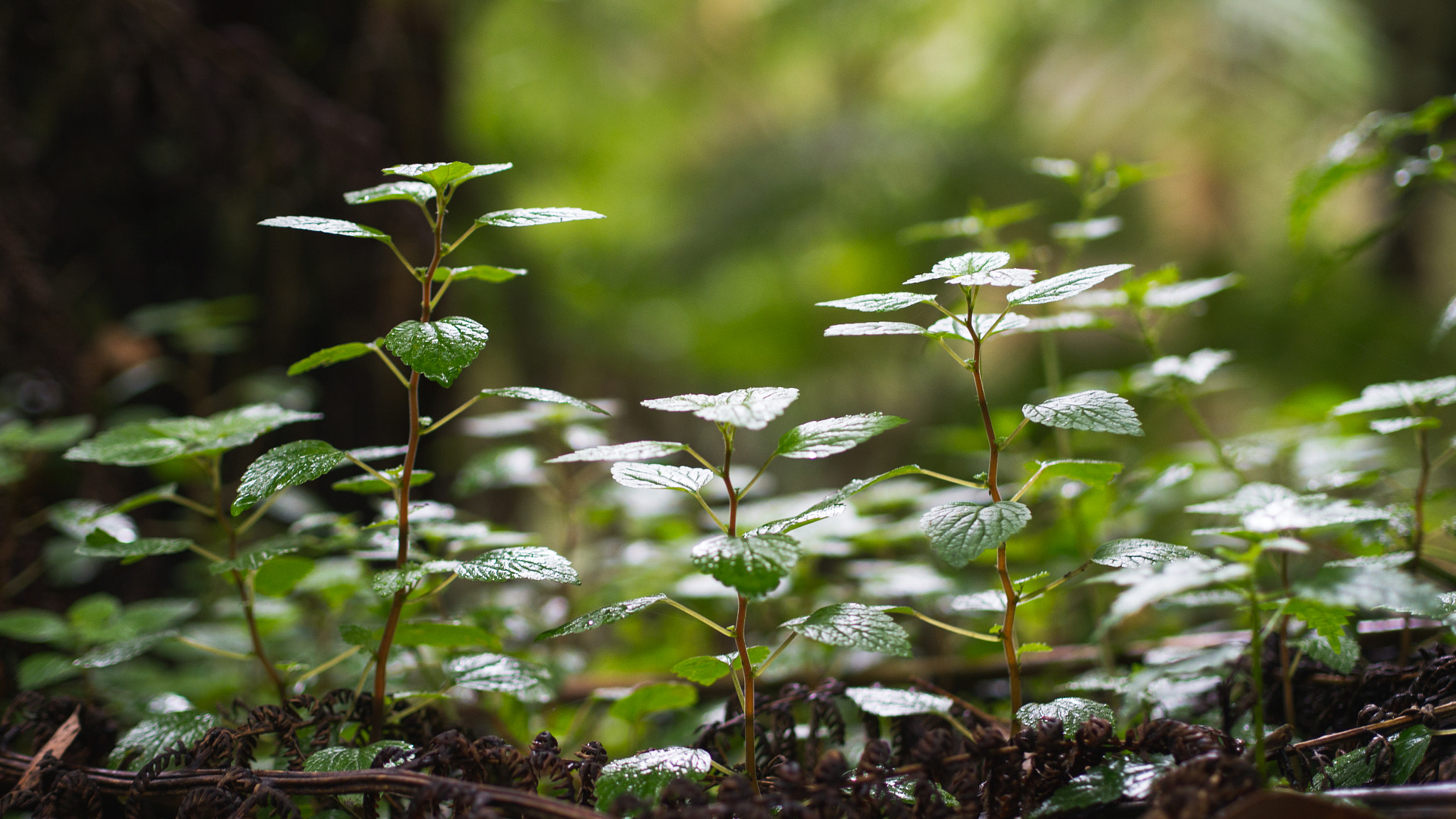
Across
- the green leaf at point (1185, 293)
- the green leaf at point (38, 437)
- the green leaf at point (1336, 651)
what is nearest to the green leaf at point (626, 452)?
the green leaf at point (1336, 651)

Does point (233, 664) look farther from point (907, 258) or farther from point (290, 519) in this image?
point (907, 258)

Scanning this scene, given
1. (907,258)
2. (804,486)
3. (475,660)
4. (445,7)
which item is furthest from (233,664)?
(907,258)

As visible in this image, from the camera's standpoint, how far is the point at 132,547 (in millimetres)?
601

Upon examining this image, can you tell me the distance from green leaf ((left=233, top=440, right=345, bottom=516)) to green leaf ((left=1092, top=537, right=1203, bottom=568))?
49 cm

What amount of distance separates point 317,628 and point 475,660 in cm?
56

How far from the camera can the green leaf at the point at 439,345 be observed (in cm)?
44

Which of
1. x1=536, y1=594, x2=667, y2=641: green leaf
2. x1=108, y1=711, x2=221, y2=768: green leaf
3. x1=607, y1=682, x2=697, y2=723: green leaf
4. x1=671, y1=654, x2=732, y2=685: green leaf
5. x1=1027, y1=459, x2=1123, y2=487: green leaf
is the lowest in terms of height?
x1=607, y1=682, x2=697, y2=723: green leaf

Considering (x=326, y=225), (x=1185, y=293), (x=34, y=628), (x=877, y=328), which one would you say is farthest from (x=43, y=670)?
(x=1185, y=293)

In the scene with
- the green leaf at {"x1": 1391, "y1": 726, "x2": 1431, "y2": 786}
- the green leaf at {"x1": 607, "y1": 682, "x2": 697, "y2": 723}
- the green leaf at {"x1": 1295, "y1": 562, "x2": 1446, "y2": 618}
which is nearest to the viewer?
the green leaf at {"x1": 1295, "y1": 562, "x2": 1446, "y2": 618}

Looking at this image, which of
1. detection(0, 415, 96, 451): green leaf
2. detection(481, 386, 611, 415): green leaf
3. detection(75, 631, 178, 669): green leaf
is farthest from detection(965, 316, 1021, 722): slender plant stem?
detection(0, 415, 96, 451): green leaf

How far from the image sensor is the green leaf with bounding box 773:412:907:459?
1.49ft

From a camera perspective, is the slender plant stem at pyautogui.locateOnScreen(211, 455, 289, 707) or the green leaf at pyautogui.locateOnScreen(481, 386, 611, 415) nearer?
the green leaf at pyautogui.locateOnScreen(481, 386, 611, 415)

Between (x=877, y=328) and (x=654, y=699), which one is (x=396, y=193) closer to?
(x=877, y=328)

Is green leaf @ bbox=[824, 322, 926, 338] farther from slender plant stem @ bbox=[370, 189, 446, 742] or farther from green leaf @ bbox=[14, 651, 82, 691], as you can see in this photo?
green leaf @ bbox=[14, 651, 82, 691]
